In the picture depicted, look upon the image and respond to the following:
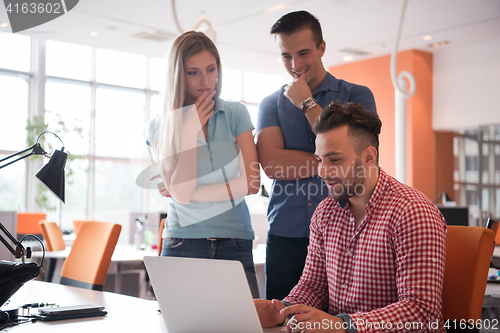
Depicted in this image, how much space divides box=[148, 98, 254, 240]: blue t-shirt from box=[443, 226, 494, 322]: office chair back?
72cm

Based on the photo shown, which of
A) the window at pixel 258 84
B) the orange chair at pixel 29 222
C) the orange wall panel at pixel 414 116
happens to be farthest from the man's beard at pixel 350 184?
the window at pixel 258 84

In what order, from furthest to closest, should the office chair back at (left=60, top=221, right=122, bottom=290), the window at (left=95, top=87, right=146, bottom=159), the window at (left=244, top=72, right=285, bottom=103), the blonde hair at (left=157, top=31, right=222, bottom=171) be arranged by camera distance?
the window at (left=244, top=72, right=285, bottom=103), the window at (left=95, top=87, right=146, bottom=159), the office chair back at (left=60, top=221, right=122, bottom=290), the blonde hair at (left=157, top=31, right=222, bottom=171)

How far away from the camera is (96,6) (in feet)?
22.0

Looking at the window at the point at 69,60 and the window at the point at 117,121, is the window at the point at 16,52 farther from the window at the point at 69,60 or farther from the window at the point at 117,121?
the window at the point at 117,121

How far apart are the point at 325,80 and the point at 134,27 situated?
620 cm

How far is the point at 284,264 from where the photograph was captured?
6.43 feet

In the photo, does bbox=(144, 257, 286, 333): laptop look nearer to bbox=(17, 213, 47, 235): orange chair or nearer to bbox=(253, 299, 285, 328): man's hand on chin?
bbox=(253, 299, 285, 328): man's hand on chin

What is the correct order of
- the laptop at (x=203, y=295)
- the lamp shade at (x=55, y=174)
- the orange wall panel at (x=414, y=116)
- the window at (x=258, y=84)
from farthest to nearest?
the window at (x=258, y=84), the orange wall panel at (x=414, y=116), the lamp shade at (x=55, y=174), the laptop at (x=203, y=295)

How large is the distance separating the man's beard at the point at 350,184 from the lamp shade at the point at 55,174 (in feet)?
2.93

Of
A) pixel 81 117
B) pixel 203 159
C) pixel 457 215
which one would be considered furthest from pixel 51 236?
pixel 81 117

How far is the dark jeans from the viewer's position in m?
1.94

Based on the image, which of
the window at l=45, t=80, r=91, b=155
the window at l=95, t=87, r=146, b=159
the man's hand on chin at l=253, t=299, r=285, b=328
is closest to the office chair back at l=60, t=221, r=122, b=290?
the man's hand on chin at l=253, t=299, r=285, b=328

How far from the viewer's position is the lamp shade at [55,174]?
1.60 m

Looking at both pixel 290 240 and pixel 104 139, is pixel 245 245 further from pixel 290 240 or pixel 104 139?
pixel 104 139
